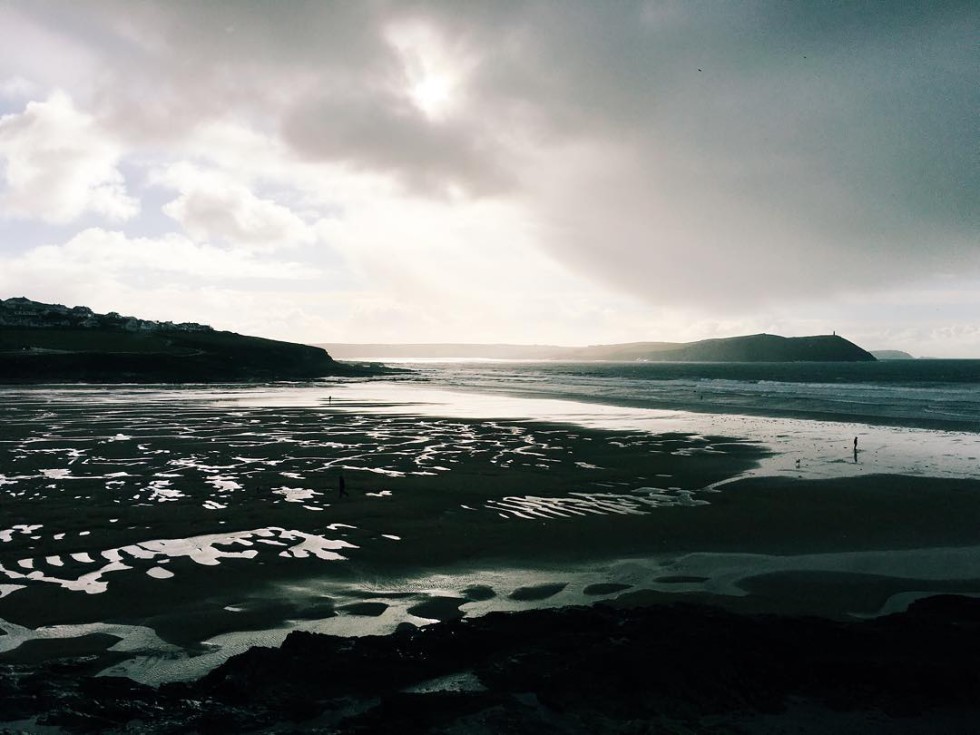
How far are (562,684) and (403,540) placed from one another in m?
5.89

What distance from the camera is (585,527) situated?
41.0 feet

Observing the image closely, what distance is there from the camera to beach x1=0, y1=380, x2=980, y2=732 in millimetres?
7984

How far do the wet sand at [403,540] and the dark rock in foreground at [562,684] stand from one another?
855 millimetres

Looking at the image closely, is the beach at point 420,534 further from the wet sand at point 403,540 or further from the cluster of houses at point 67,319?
the cluster of houses at point 67,319

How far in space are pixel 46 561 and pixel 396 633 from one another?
684 cm

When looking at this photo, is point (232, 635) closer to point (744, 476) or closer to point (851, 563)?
point (851, 563)

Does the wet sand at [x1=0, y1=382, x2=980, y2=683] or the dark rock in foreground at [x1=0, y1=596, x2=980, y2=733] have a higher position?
the dark rock in foreground at [x1=0, y1=596, x2=980, y2=733]

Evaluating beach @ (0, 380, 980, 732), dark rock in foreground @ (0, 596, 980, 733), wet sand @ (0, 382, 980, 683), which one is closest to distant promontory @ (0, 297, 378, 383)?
beach @ (0, 380, 980, 732)

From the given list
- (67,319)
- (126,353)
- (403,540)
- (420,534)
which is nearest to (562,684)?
(403,540)

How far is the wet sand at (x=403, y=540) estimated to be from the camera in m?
7.96

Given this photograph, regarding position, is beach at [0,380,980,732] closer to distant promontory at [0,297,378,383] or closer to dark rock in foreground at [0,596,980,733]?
dark rock in foreground at [0,596,980,733]

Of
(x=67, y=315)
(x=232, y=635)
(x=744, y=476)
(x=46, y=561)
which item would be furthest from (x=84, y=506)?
(x=67, y=315)

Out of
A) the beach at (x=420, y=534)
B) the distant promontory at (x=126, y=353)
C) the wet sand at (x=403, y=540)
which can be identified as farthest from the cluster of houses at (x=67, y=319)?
the wet sand at (x=403, y=540)

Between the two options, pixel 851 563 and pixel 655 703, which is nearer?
pixel 655 703
